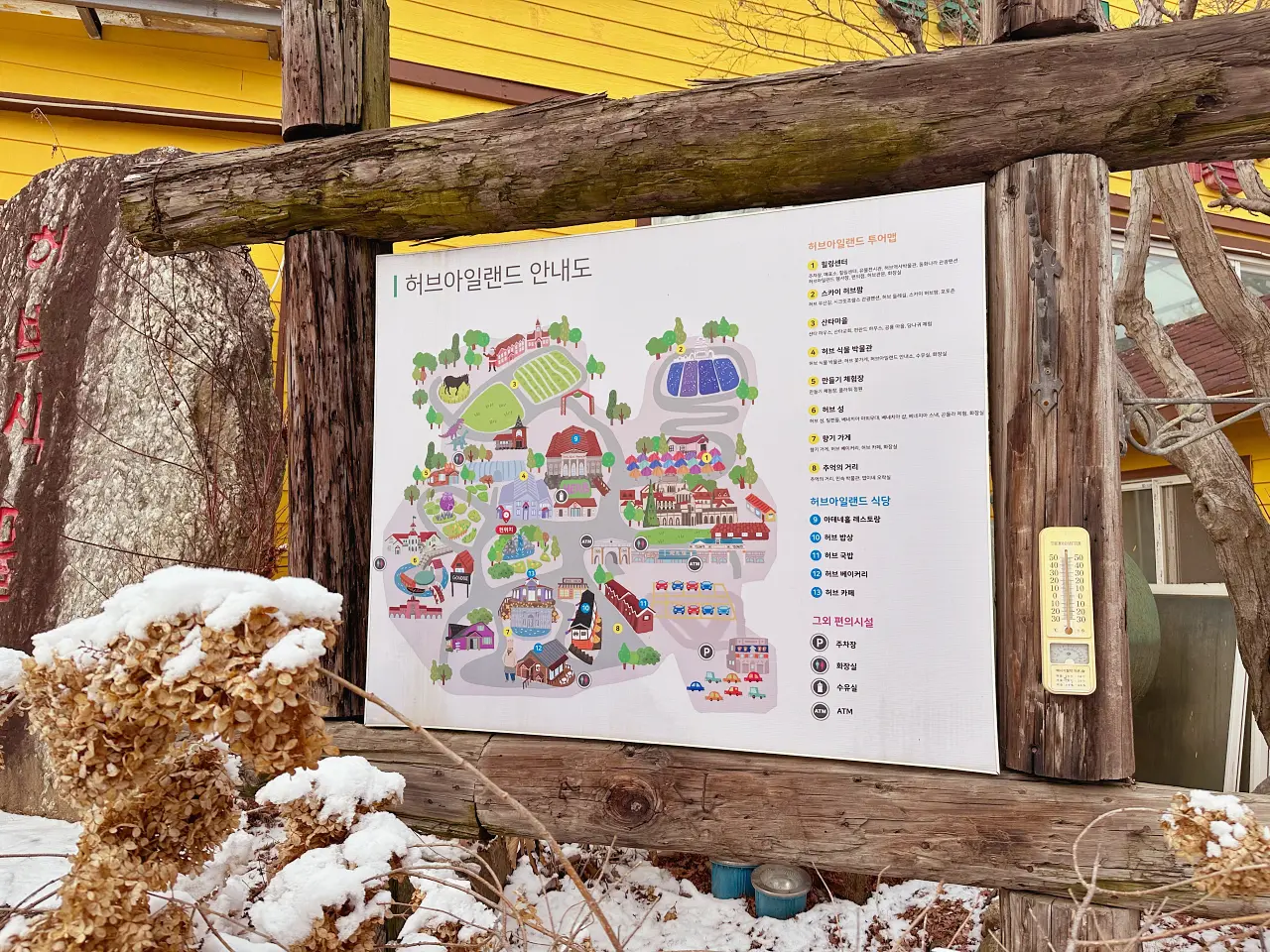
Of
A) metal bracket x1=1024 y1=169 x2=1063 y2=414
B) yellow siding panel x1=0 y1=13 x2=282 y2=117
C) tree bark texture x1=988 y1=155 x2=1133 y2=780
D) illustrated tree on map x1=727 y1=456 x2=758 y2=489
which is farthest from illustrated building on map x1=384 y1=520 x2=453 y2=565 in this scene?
yellow siding panel x1=0 y1=13 x2=282 y2=117

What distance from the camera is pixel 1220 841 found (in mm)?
1641

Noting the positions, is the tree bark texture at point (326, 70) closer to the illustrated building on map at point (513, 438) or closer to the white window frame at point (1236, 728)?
the illustrated building on map at point (513, 438)

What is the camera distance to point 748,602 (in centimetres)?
239

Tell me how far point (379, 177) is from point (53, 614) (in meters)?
3.04

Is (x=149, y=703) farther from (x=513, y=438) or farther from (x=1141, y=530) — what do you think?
(x=1141, y=530)

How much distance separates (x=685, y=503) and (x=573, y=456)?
41cm

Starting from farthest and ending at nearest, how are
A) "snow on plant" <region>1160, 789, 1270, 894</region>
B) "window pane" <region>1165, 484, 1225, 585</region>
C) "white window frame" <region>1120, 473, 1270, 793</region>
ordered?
"window pane" <region>1165, 484, 1225, 585</region> → "white window frame" <region>1120, 473, 1270, 793</region> → "snow on plant" <region>1160, 789, 1270, 894</region>

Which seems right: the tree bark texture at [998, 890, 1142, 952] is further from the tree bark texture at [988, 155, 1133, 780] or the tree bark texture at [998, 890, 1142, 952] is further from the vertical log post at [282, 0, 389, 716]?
the vertical log post at [282, 0, 389, 716]

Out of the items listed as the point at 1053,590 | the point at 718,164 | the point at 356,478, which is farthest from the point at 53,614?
the point at 1053,590

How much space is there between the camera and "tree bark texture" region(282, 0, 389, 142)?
289 centimetres

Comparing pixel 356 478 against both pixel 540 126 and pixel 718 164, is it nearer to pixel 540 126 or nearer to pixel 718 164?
pixel 540 126

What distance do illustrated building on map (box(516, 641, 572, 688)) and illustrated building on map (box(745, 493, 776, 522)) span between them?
76cm

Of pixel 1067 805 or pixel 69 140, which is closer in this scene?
pixel 1067 805

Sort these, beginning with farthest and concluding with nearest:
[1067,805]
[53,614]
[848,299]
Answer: [53,614], [848,299], [1067,805]
